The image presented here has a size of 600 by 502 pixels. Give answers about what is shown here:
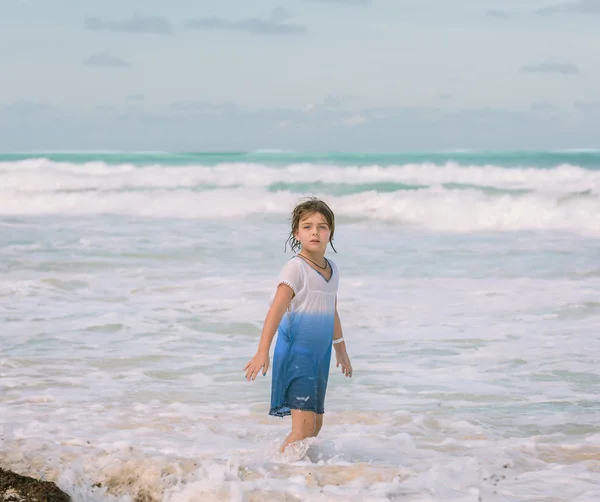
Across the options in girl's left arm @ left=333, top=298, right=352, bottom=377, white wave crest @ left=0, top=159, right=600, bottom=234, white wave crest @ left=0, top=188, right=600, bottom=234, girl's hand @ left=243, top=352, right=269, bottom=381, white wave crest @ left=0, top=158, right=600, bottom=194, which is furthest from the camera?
white wave crest @ left=0, top=158, right=600, bottom=194

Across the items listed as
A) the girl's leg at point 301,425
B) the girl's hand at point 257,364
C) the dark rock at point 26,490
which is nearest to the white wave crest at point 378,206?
the girl's leg at point 301,425

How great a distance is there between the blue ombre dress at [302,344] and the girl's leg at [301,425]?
0.02m

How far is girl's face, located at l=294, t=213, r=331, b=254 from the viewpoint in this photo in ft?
13.1

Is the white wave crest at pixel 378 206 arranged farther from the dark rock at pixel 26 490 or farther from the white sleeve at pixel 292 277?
the dark rock at pixel 26 490

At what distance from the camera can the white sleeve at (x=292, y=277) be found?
3.91 metres

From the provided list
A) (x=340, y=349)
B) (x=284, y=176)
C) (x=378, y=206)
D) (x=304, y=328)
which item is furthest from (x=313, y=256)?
(x=284, y=176)

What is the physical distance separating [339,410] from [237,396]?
0.72 metres

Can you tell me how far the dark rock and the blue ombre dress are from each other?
115cm

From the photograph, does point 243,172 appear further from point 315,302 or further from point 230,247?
point 315,302

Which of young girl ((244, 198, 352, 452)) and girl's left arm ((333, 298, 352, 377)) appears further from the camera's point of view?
girl's left arm ((333, 298, 352, 377))

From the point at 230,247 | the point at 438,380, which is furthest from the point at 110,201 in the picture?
the point at 438,380

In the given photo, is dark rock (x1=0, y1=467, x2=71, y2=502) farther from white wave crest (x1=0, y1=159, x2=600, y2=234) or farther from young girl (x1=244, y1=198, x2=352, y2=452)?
white wave crest (x1=0, y1=159, x2=600, y2=234)

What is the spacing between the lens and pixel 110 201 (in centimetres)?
2870

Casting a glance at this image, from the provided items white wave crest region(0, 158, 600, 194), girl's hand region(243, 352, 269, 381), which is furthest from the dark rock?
white wave crest region(0, 158, 600, 194)
